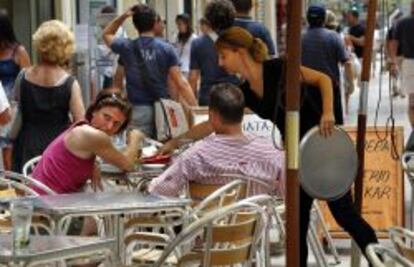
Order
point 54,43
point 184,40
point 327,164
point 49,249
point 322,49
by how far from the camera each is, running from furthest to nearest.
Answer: point 184,40 → point 322,49 → point 54,43 → point 327,164 → point 49,249

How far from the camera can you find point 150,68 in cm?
944

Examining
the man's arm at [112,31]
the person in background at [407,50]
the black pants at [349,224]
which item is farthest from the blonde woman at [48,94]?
the person in background at [407,50]

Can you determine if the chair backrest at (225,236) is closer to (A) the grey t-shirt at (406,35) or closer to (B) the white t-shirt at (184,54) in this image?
(A) the grey t-shirt at (406,35)

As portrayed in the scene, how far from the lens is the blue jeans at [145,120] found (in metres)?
9.29

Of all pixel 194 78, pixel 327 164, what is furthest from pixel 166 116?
pixel 327 164

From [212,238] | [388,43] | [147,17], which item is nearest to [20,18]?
[388,43]

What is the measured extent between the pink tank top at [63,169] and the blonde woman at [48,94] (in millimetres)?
1445

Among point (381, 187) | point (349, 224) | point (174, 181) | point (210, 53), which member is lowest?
point (381, 187)

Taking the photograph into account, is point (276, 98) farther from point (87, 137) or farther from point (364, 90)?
point (87, 137)

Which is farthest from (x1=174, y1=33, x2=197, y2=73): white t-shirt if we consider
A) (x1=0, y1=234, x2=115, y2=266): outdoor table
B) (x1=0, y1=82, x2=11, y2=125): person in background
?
(x1=0, y1=234, x2=115, y2=266): outdoor table

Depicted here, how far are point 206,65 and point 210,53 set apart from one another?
11cm

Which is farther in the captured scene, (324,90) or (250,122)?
(250,122)

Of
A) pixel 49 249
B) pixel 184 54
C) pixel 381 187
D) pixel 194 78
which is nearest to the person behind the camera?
pixel 49 249

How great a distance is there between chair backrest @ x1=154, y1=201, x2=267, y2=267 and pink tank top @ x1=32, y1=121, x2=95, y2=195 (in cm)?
138
